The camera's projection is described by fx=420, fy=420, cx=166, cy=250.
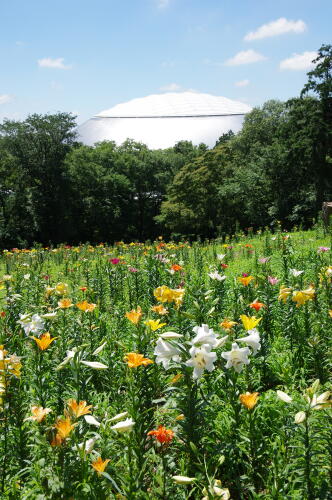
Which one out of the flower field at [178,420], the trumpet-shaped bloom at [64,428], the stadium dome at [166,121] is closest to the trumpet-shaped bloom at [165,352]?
the flower field at [178,420]

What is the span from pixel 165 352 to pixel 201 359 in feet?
0.56

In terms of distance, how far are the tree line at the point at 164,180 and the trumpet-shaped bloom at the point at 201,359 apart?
65.3 feet

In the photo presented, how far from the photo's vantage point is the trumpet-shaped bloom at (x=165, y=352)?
173cm

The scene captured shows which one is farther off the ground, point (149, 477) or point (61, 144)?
point (61, 144)

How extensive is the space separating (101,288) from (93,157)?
3223cm

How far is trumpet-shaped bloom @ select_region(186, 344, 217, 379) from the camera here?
1.63 m

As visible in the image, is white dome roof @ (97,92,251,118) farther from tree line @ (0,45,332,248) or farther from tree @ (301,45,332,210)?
tree @ (301,45,332,210)

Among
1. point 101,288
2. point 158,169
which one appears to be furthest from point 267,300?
point 158,169

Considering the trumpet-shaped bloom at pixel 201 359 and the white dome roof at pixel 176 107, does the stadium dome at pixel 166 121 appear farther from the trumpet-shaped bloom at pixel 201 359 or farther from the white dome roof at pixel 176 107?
the trumpet-shaped bloom at pixel 201 359

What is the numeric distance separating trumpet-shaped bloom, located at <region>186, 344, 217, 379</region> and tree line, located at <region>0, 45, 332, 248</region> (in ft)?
65.3

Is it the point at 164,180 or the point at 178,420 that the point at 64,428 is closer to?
the point at 178,420

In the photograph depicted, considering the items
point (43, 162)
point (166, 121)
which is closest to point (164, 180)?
point (43, 162)

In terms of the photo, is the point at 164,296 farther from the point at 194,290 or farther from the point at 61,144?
the point at 61,144

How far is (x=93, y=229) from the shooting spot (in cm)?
3519
